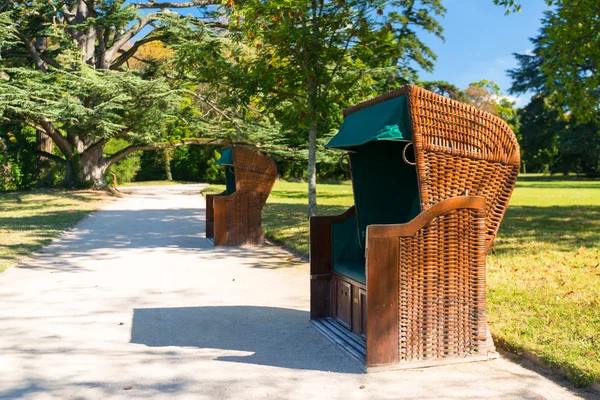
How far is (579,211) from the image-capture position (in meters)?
18.0

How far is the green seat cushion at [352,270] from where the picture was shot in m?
4.90

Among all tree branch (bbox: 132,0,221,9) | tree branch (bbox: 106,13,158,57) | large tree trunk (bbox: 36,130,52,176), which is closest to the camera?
tree branch (bbox: 132,0,221,9)

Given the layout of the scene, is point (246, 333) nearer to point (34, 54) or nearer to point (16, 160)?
point (34, 54)

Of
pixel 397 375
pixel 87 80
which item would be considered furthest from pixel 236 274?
pixel 87 80

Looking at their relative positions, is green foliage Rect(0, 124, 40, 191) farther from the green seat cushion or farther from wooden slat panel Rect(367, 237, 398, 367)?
wooden slat panel Rect(367, 237, 398, 367)

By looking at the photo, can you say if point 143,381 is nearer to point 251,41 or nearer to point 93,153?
point 251,41

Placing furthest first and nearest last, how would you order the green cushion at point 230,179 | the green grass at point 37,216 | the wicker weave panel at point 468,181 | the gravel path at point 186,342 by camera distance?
the green cushion at point 230,179 < the green grass at point 37,216 < the wicker weave panel at point 468,181 < the gravel path at point 186,342

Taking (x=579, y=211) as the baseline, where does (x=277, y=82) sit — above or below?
above

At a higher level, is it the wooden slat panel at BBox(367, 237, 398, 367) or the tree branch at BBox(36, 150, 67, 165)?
the tree branch at BBox(36, 150, 67, 165)

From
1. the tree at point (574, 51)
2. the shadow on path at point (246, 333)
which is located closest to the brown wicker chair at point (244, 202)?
the shadow on path at point (246, 333)

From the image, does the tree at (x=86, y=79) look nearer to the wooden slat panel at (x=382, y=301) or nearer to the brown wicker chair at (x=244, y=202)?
the brown wicker chair at (x=244, y=202)

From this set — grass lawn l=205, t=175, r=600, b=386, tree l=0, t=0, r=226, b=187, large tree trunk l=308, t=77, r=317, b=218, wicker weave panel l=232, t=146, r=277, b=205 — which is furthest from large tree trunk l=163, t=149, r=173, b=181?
wicker weave panel l=232, t=146, r=277, b=205

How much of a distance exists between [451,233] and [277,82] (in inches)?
334

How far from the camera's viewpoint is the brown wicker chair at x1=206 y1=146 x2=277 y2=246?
1120 centimetres
